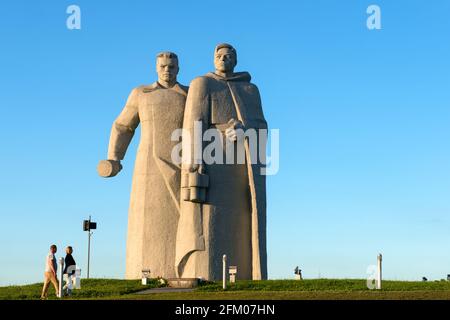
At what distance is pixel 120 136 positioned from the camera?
3173cm

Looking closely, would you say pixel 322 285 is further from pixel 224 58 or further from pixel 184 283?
pixel 224 58

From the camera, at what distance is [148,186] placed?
30.4 m

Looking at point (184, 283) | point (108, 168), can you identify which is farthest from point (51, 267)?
point (108, 168)

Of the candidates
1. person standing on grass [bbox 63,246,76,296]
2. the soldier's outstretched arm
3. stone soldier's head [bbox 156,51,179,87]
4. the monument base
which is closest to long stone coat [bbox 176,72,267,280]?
stone soldier's head [bbox 156,51,179,87]

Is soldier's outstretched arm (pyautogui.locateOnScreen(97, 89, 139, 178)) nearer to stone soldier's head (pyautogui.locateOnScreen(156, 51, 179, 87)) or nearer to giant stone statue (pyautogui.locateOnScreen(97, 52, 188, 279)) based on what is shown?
giant stone statue (pyautogui.locateOnScreen(97, 52, 188, 279))

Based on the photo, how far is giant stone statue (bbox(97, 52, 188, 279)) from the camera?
30.2m

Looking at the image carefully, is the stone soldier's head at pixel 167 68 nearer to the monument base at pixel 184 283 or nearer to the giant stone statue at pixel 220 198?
the giant stone statue at pixel 220 198

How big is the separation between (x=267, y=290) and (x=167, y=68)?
8.99 m

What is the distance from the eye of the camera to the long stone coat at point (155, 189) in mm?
30156
